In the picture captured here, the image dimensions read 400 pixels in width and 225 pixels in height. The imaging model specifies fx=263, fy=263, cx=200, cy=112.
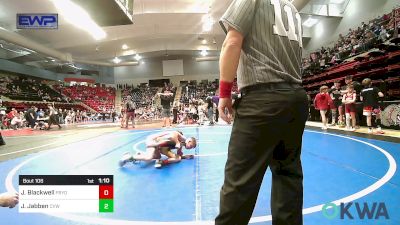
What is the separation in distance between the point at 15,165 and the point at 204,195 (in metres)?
3.16

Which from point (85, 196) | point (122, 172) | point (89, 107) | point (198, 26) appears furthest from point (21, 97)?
point (85, 196)

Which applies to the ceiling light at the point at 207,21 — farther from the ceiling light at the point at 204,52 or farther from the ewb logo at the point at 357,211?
the ewb logo at the point at 357,211

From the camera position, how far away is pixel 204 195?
2.43 meters

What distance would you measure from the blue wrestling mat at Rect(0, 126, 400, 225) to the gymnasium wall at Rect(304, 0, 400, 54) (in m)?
11.8

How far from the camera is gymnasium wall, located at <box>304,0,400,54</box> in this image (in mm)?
13172

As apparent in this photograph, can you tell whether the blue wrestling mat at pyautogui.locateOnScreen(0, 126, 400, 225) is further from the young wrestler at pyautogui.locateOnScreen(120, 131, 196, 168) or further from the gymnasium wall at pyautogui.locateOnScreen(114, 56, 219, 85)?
the gymnasium wall at pyautogui.locateOnScreen(114, 56, 219, 85)

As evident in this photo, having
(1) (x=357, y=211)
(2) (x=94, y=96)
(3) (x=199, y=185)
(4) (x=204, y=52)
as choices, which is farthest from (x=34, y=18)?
(2) (x=94, y=96)

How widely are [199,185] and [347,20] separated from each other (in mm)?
17445

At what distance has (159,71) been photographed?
33.2m

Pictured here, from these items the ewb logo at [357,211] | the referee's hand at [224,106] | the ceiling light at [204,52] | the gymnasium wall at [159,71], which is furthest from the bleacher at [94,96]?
the referee's hand at [224,106]

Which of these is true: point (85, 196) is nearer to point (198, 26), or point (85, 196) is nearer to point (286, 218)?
point (286, 218)

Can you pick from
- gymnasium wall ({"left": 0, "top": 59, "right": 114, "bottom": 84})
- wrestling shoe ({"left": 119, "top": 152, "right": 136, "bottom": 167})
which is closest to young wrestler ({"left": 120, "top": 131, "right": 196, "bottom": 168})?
wrestling shoe ({"left": 119, "top": 152, "right": 136, "bottom": 167})

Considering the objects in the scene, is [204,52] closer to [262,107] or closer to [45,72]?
[45,72]
